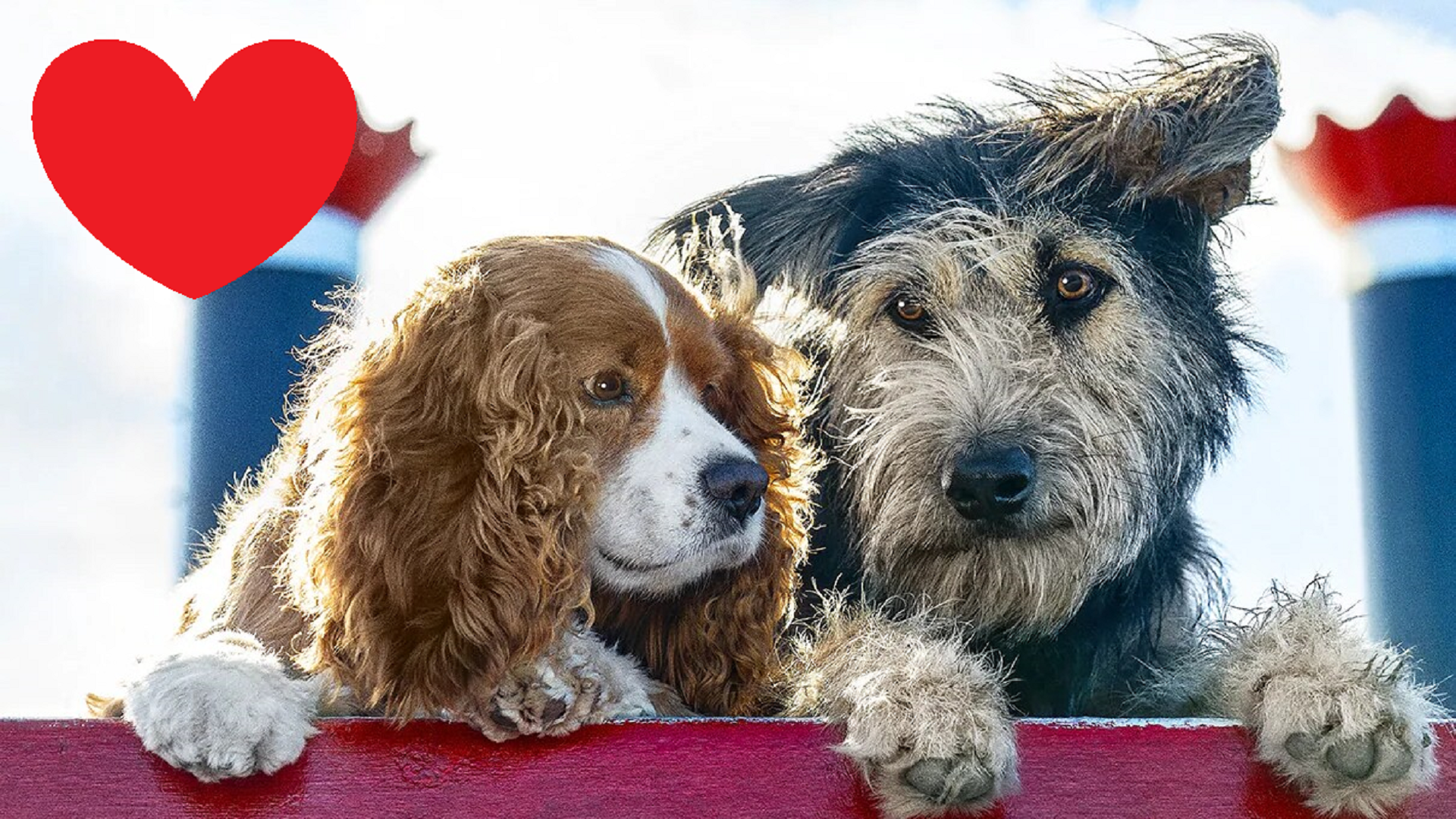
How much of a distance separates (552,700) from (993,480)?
2.59ft

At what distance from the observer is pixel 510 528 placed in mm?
2078

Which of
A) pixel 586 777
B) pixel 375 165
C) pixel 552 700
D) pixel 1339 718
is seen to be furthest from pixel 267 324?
pixel 1339 718

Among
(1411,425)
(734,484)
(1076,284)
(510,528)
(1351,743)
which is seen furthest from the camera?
(1411,425)

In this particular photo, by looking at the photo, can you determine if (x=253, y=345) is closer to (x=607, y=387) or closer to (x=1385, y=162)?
(x=607, y=387)

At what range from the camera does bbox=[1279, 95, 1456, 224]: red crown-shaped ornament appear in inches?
121

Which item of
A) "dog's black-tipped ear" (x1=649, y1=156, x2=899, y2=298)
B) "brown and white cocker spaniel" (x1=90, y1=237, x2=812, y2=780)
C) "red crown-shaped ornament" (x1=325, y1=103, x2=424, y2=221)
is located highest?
"red crown-shaped ornament" (x1=325, y1=103, x2=424, y2=221)

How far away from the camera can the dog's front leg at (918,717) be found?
74.5 inches

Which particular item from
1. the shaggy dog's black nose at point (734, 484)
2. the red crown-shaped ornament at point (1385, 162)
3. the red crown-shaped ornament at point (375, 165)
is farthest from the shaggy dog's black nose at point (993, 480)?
the red crown-shaped ornament at point (375, 165)

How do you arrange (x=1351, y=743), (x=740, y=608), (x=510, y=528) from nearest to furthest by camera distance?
(x=1351, y=743) < (x=510, y=528) < (x=740, y=608)

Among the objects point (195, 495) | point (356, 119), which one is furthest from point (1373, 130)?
point (195, 495)

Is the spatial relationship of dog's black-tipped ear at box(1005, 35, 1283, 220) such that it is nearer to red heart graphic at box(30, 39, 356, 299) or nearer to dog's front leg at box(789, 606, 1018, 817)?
dog's front leg at box(789, 606, 1018, 817)

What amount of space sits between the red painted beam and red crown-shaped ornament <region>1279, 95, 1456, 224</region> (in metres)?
1.61

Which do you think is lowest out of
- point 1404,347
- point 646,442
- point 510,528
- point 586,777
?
point 586,777

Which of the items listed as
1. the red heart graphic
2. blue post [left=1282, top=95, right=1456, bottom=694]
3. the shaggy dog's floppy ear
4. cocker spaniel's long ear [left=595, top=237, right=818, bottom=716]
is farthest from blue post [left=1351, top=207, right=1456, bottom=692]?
the red heart graphic
